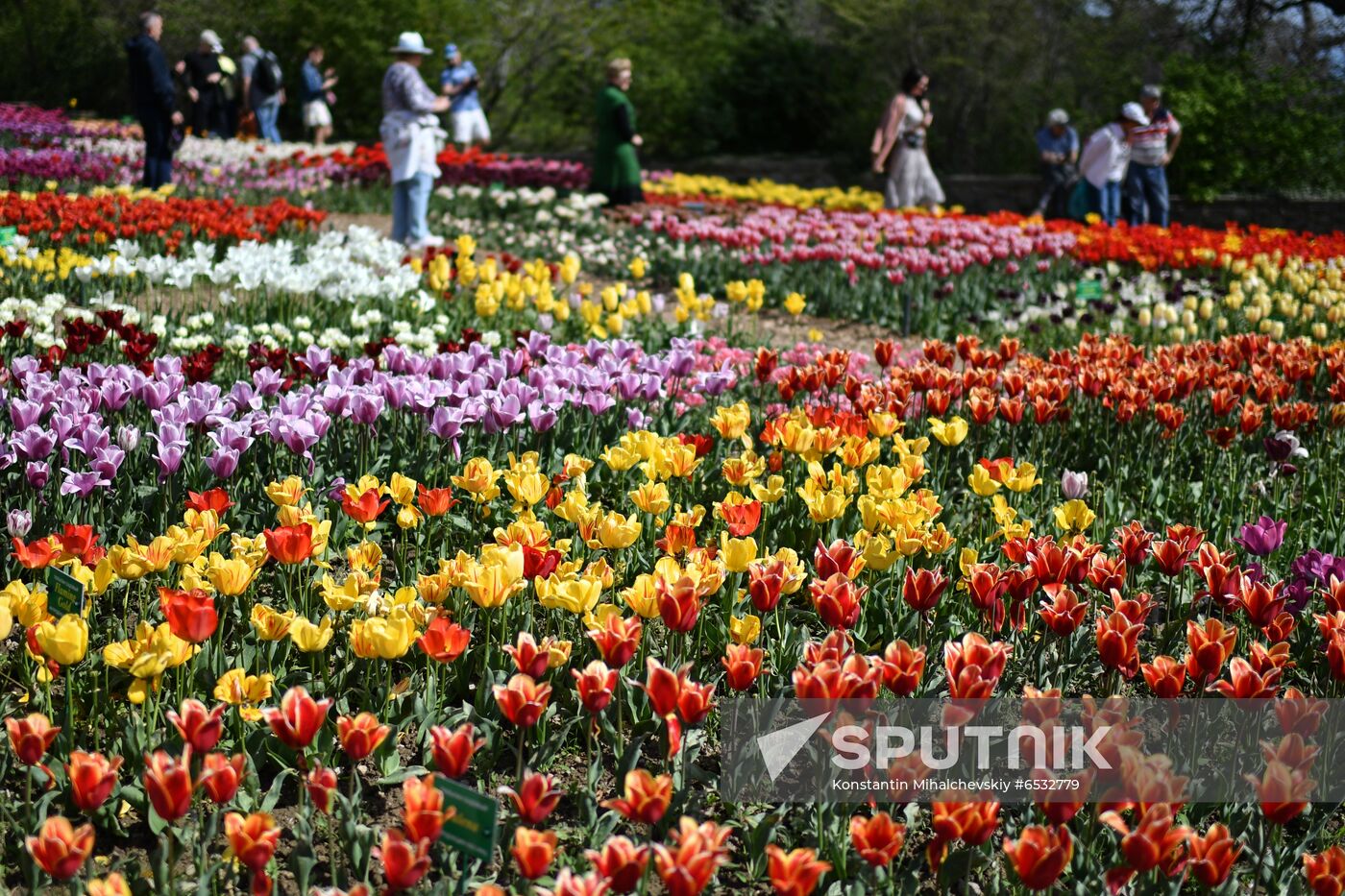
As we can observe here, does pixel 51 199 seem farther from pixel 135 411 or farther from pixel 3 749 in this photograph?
pixel 3 749

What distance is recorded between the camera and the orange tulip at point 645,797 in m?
1.91

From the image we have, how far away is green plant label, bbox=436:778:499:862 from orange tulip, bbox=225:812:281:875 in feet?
0.86

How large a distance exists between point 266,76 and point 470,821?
20.6 m

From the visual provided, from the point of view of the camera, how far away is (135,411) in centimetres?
430

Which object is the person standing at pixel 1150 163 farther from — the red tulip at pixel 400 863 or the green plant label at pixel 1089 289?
the red tulip at pixel 400 863

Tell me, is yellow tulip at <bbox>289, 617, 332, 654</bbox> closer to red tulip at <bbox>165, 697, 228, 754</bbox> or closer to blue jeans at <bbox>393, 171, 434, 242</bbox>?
red tulip at <bbox>165, 697, 228, 754</bbox>

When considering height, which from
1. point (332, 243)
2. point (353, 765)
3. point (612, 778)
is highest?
point (332, 243)

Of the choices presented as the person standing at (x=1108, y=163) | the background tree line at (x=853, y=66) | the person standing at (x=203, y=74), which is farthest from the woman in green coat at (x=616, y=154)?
the background tree line at (x=853, y=66)

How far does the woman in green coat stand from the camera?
12836mm

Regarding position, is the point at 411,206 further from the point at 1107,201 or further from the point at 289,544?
the point at 289,544

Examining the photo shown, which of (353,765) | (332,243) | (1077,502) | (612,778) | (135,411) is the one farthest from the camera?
(332,243)

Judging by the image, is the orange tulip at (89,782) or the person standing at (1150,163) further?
the person standing at (1150,163)

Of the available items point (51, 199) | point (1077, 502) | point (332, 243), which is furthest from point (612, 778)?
point (51, 199)

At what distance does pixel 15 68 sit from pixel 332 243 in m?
26.0
